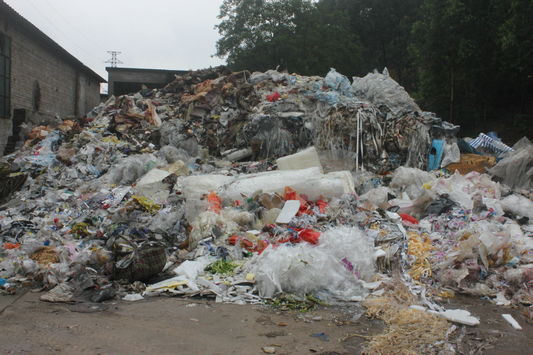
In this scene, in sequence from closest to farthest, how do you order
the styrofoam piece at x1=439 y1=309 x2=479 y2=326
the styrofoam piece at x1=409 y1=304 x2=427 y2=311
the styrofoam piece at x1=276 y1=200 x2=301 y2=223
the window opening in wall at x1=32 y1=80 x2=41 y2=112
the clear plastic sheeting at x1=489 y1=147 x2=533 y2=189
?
the styrofoam piece at x1=439 y1=309 x2=479 y2=326 → the styrofoam piece at x1=409 y1=304 x2=427 y2=311 → the styrofoam piece at x1=276 y1=200 x2=301 y2=223 → the clear plastic sheeting at x1=489 y1=147 x2=533 y2=189 → the window opening in wall at x1=32 y1=80 x2=41 y2=112

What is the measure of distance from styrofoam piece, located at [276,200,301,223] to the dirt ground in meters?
1.61

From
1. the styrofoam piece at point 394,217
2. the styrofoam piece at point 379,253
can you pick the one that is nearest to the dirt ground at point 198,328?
the styrofoam piece at point 379,253

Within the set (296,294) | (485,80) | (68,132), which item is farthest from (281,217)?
(485,80)

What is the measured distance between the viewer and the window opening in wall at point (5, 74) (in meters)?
9.82

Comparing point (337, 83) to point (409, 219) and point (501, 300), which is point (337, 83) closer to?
point (409, 219)

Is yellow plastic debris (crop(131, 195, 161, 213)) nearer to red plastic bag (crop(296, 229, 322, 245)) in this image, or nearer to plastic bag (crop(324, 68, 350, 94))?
red plastic bag (crop(296, 229, 322, 245))

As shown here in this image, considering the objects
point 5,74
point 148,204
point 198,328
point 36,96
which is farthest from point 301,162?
point 36,96

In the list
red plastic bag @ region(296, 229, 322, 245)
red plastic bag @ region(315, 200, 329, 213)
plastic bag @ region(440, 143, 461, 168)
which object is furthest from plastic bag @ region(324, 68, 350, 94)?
red plastic bag @ region(296, 229, 322, 245)

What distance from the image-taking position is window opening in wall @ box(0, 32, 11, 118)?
9.82 meters

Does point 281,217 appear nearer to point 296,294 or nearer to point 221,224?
point 221,224

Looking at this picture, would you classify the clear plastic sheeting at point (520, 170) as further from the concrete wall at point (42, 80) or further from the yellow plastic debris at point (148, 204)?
the concrete wall at point (42, 80)

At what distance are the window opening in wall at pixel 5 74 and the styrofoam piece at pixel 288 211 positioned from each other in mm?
9271

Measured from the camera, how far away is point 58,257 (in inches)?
153

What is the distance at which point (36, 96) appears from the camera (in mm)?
11758
